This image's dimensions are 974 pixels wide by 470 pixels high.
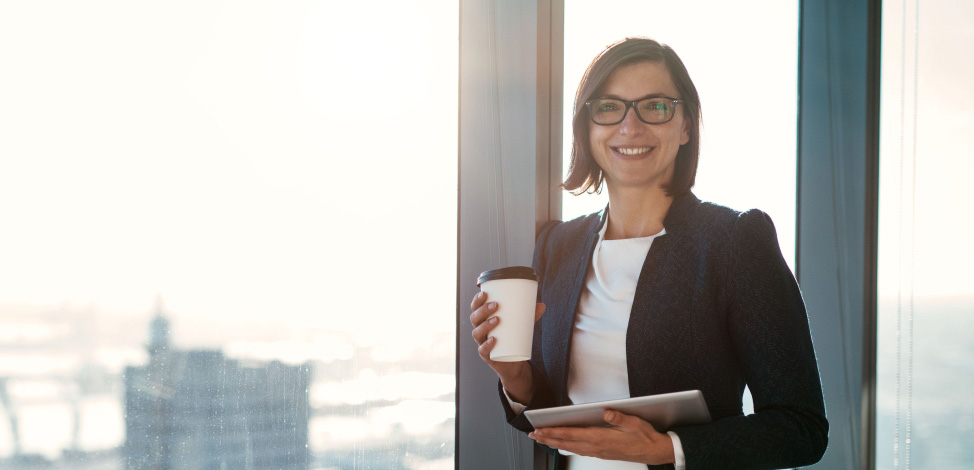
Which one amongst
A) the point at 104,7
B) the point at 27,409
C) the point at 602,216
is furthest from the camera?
the point at 602,216

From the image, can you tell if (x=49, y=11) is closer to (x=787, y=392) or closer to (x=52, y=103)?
(x=52, y=103)

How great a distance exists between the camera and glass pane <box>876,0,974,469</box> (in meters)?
2.01

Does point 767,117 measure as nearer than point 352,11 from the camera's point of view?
No

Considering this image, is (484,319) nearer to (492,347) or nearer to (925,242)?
(492,347)

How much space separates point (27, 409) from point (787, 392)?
114cm

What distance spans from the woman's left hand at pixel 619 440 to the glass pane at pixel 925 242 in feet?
4.62

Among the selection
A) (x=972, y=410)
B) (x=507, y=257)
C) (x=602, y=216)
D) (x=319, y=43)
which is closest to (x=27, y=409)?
(x=319, y=43)

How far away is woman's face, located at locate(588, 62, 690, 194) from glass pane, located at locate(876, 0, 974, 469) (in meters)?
1.14

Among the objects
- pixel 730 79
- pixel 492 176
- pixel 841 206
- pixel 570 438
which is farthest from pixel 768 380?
pixel 841 206

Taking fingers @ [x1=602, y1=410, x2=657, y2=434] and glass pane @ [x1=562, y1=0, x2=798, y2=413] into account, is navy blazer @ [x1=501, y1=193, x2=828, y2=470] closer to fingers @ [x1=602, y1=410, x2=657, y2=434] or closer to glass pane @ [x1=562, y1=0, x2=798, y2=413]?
fingers @ [x1=602, y1=410, x2=657, y2=434]

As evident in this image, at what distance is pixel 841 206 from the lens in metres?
2.14

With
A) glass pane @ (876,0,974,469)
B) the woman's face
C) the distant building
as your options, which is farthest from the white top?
glass pane @ (876,0,974,469)

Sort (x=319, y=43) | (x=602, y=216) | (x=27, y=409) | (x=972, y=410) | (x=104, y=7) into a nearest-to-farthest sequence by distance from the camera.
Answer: (x=27, y=409), (x=104, y=7), (x=319, y=43), (x=602, y=216), (x=972, y=410)

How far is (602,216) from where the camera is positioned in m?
1.46
